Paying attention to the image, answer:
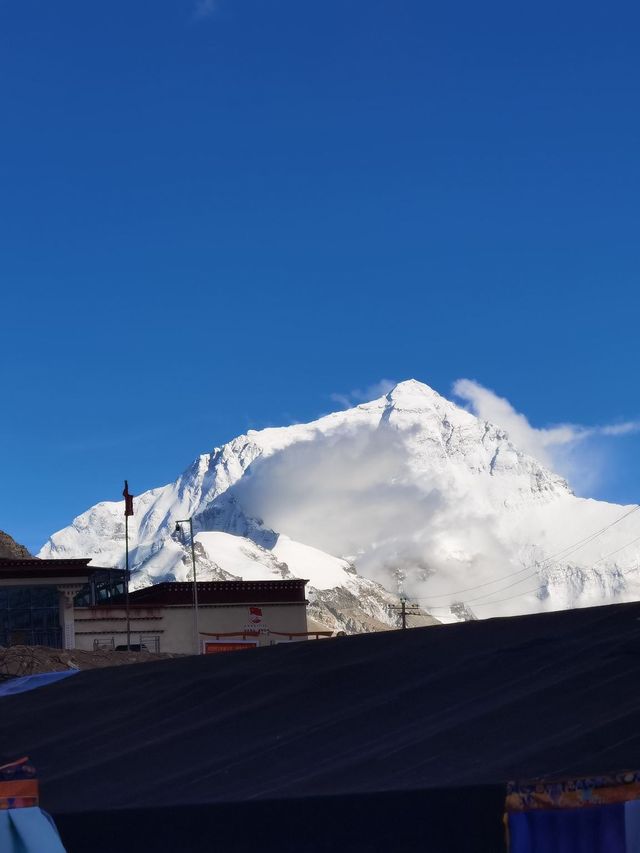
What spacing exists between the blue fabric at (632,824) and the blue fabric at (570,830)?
1.1 inches

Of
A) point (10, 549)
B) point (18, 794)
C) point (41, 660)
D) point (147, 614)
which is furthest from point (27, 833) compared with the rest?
point (10, 549)

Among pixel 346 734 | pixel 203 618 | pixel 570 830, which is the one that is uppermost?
pixel 203 618

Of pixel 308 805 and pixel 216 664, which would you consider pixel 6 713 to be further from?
pixel 308 805

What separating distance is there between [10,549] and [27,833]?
82.0 metres

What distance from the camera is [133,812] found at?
1034 centimetres

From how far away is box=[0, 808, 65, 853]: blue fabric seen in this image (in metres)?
9.26

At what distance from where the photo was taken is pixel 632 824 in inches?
318

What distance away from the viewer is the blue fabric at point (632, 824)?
8031 millimetres

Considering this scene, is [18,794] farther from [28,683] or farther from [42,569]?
[42,569]

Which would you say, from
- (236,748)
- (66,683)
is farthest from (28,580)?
(236,748)

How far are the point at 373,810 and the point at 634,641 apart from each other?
274cm

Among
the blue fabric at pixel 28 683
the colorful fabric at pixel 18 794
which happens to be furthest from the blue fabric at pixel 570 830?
the blue fabric at pixel 28 683

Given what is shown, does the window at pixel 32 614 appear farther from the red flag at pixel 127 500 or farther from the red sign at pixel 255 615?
the red sign at pixel 255 615

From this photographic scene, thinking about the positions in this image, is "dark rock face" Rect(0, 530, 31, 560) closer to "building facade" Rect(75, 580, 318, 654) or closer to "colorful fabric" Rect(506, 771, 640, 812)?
"building facade" Rect(75, 580, 318, 654)
